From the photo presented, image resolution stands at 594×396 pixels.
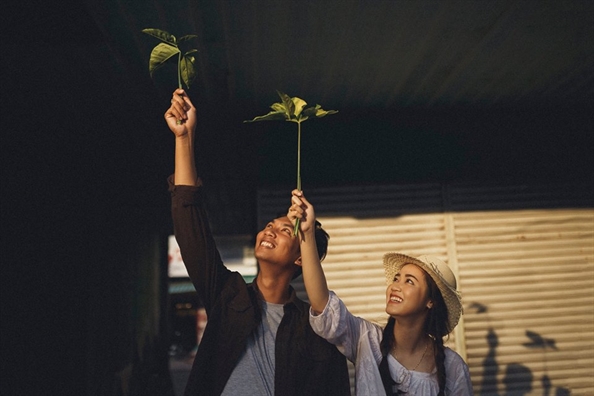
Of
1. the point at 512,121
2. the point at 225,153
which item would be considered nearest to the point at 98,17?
the point at 225,153

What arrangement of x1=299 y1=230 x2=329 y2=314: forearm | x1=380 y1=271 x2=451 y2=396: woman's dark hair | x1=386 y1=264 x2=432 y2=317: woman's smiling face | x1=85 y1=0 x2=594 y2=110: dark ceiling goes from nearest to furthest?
x1=299 y1=230 x2=329 y2=314: forearm, x1=380 y1=271 x2=451 y2=396: woman's dark hair, x1=386 y1=264 x2=432 y2=317: woman's smiling face, x1=85 y1=0 x2=594 y2=110: dark ceiling

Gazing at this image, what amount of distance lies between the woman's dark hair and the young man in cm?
27

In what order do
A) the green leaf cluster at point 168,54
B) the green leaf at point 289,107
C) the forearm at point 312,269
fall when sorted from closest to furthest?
the green leaf cluster at point 168,54, the forearm at point 312,269, the green leaf at point 289,107

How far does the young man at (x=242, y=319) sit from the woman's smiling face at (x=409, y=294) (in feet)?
1.54

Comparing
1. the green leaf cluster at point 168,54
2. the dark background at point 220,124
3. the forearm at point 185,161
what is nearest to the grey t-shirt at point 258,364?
the forearm at point 185,161

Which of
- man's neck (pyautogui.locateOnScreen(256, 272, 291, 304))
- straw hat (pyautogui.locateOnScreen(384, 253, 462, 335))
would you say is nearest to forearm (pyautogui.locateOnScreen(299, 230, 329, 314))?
man's neck (pyautogui.locateOnScreen(256, 272, 291, 304))

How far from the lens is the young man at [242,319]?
9.50 feet

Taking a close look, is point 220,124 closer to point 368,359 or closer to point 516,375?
point 368,359

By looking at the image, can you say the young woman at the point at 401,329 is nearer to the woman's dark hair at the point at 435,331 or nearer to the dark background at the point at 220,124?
the woman's dark hair at the point at 435,331

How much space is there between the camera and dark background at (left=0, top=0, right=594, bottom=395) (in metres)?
4.03

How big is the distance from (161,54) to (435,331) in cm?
231

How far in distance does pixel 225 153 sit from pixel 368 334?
3.16m

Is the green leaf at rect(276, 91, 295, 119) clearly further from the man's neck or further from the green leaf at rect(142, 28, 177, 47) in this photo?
the man's neck

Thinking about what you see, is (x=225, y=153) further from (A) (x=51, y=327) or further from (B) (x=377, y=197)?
(A) (x=51, y=327)
